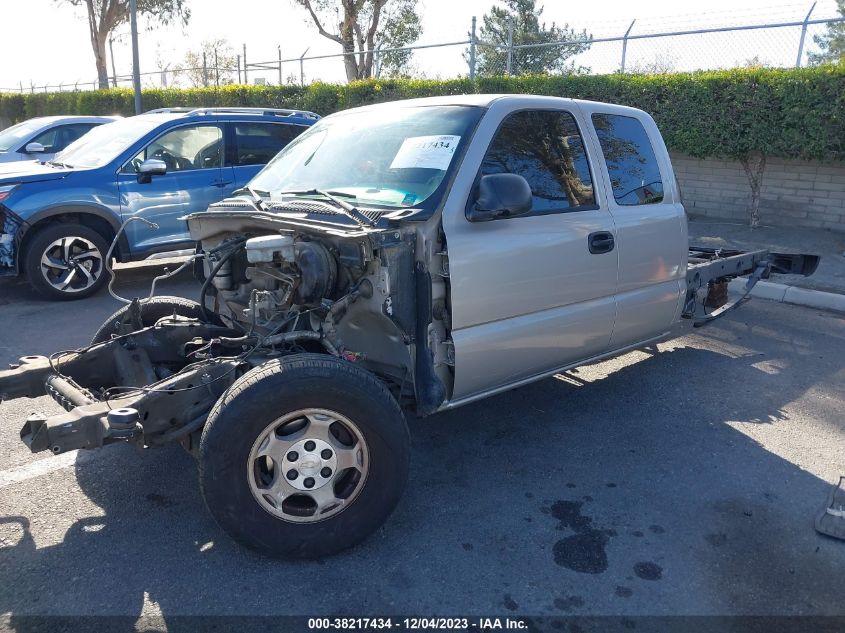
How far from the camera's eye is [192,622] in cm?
279

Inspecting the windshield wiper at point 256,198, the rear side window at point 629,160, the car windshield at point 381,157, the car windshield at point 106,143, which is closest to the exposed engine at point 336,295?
the windshield wiper at point 256,198

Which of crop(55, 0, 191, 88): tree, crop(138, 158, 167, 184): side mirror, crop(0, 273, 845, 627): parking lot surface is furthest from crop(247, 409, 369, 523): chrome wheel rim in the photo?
crop(55, 0, 191, 88): tree

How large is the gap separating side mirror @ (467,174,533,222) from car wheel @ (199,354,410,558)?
3.54 ft

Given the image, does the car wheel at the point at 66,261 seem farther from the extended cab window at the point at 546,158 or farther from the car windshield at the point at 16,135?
the car windshield at the point at 16,135

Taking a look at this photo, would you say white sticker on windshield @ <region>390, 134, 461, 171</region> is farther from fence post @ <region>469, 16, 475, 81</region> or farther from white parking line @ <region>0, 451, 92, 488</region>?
fence post @ <region>469, 16, 475, 81</region>

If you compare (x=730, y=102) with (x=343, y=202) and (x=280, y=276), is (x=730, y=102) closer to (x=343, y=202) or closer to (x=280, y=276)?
(x=343, y=202)

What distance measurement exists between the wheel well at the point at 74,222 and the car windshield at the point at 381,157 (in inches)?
155

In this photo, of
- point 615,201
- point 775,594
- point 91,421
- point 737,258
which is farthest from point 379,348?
point 737,258

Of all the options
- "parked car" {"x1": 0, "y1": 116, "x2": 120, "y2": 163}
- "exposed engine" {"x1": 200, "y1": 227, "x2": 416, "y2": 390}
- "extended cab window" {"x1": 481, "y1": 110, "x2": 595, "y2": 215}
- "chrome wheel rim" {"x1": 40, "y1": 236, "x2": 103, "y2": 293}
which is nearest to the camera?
"exposed engine" {"x1": 200, "y1": 227, "x2": 416, "y2": 390}

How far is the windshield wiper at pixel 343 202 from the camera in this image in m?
3.55

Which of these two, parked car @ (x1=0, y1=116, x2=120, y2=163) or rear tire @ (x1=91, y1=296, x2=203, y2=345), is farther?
parked car @ (x1=0, y1=116, x2=120, y2=163)

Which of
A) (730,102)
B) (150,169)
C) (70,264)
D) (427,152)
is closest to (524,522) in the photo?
(427,152)

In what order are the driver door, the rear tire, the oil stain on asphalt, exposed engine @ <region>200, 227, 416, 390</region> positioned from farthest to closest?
the driver door < the rear tire < exposed engine @ <region>200, 227, 416, 390</region> < the oil stain on asphalt

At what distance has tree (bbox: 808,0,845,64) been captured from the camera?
10883mm
